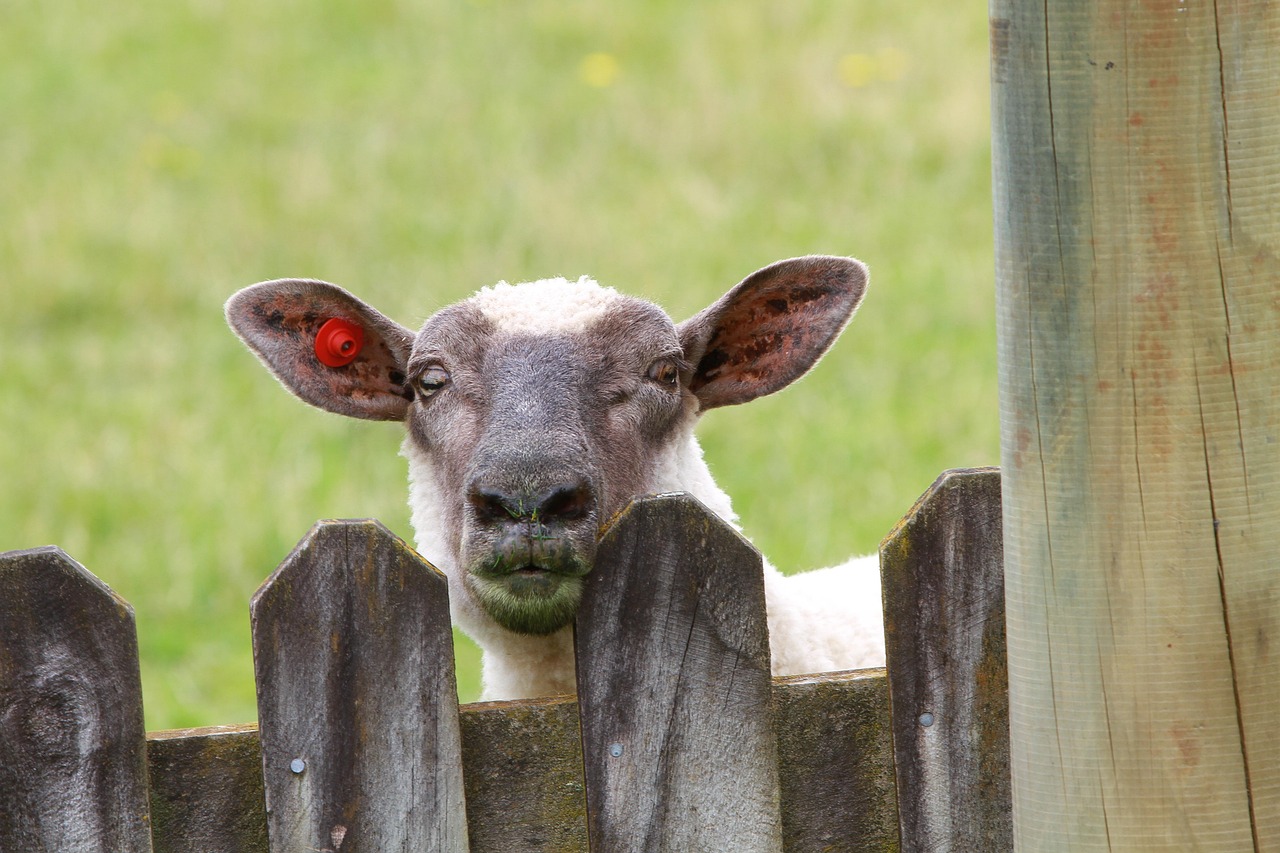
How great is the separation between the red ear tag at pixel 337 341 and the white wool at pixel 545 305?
313 mm

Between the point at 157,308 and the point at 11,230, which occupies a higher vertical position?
the point at 11,230

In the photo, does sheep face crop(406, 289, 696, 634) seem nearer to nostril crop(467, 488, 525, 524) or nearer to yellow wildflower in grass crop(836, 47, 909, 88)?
nostril crop(467, 488, 525, 524)

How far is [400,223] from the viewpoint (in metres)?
11.0

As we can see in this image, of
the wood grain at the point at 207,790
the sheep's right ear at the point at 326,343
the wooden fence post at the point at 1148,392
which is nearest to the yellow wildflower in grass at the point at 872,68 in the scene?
the sheep's right ear at the point at 326,343

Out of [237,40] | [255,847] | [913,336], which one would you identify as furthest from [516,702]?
[237,40]

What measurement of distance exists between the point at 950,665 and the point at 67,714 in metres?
1.39

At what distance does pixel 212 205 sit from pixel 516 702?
9.63 meters

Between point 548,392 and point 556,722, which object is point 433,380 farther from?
point 556,722

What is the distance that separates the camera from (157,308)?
398 inches

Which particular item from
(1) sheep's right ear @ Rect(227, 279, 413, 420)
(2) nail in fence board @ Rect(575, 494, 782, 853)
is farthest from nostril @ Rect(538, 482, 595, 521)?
(1) sheep's right ear @ Rect(227, 279, 413, 420)

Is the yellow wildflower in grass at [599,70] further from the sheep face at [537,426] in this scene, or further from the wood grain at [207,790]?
the wood grain at [207,790]

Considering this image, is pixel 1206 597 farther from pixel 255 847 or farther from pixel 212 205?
pixel 212 205

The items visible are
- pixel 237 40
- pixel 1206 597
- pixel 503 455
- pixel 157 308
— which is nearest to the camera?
pixel 1206 597

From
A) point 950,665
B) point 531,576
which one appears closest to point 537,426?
point 531,576
